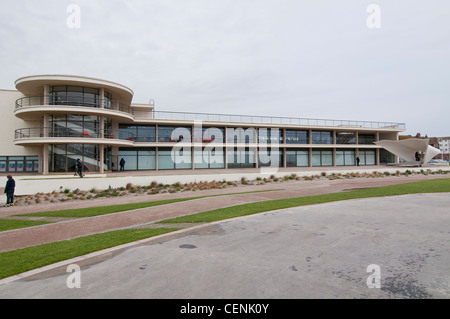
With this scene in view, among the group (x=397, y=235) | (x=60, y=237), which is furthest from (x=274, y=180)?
(x=60, y=237)

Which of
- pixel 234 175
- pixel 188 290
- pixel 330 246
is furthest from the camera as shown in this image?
pixel 234 175

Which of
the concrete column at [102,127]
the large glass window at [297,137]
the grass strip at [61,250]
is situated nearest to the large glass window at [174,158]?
the concrete column at [102,127]

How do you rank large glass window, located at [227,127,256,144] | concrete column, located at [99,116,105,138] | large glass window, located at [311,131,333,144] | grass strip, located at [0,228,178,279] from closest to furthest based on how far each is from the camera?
grass strip, located at [0,228,178,279] → concrete column, located at [99,116,105,138] → large glass window, located at [227,127,256,144] → large glass window, located at [311,131,333,144]

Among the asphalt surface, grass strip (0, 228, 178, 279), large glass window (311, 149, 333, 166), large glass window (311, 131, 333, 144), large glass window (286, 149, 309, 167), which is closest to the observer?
the asphalt surface

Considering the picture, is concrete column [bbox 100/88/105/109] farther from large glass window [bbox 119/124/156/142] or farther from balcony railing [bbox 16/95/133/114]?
large glass window [bbox 119/124/156/142]

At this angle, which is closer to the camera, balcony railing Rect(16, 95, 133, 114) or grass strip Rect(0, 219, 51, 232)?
grass strip Rect(0, 219, 51, 232)

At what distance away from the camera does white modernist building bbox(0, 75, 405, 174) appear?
24.9 m

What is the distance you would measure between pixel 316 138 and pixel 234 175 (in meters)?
26.1

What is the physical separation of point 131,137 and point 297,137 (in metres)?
26.0

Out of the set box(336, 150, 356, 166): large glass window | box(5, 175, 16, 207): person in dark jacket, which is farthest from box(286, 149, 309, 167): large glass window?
box(5, 175, 16, 207): person in dark jacket

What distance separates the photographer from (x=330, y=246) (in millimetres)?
5898

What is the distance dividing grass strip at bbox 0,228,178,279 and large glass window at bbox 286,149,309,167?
123 feet

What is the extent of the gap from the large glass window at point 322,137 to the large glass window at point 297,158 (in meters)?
2.52
